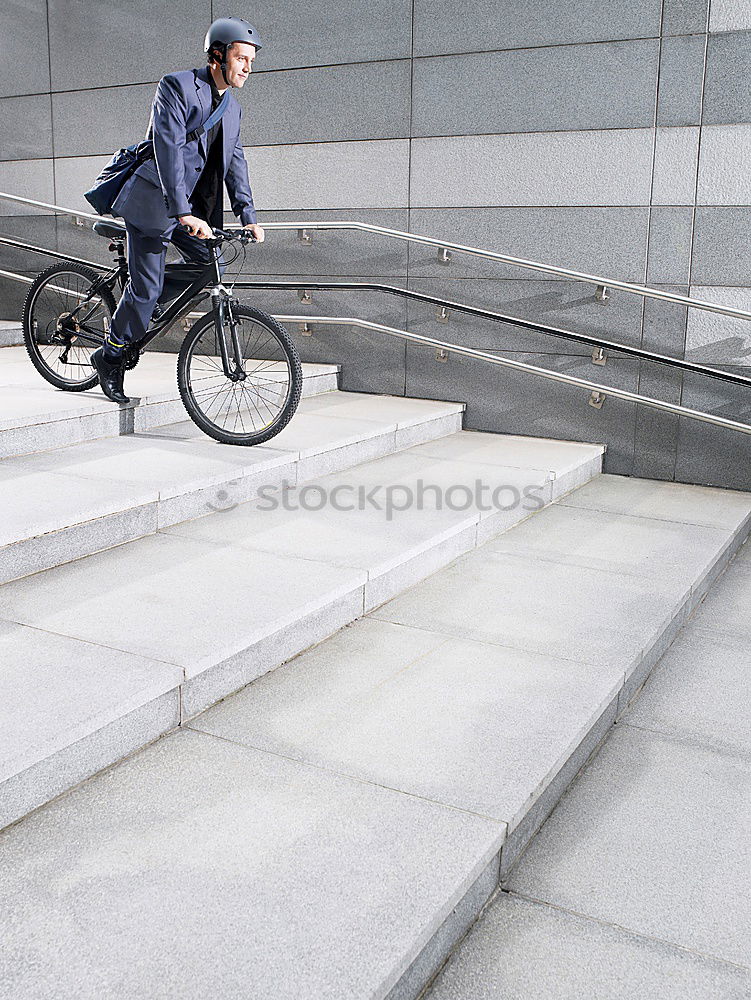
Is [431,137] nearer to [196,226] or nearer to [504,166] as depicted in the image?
[504,166]

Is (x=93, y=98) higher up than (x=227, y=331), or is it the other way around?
(x=93, y=98)

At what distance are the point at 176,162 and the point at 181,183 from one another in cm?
8

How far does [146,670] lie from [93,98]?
555cm

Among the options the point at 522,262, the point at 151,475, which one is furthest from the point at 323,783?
the point at 522,262

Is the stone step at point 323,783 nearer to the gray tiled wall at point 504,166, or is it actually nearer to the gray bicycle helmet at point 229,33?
the gray bicycle helmet at point 229,33

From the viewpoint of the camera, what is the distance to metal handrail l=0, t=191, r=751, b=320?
16.3 feet

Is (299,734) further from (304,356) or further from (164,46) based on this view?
(164,46)

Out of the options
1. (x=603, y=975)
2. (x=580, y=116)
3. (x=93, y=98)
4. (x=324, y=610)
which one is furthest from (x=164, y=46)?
(x=603, y=975)

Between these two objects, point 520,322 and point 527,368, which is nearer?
point 520,322

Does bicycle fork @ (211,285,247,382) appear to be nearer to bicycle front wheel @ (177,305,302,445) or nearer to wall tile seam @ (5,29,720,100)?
bicycle front wheel @ (177,305,302,445)

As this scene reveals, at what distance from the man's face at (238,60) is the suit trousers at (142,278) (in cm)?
67

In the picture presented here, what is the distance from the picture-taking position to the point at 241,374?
4.19 metres

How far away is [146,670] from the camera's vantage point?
2.32m

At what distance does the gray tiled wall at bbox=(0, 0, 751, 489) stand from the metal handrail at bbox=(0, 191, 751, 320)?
0.12 metres
